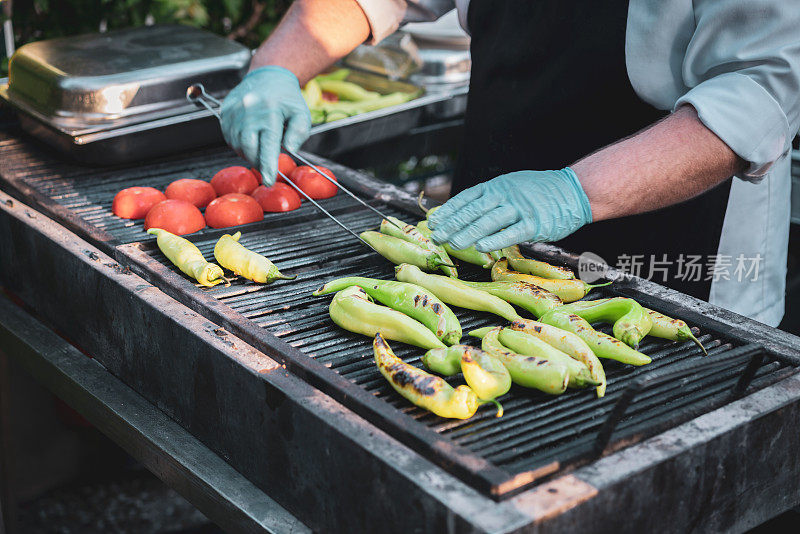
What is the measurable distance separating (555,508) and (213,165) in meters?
2.44

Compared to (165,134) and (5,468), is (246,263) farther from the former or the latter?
(5,468)

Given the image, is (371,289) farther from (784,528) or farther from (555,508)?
(784,528)

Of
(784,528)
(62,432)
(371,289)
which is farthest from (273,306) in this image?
(62,432)

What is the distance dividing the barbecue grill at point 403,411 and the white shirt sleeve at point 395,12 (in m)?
1.12

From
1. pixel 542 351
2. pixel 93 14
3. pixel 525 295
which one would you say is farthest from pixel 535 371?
pixel 93 14

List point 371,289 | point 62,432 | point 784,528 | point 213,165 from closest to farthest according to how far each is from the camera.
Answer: point 371,289 → point 784,528 → point 213,165 → point 62,432

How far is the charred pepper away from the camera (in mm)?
2371

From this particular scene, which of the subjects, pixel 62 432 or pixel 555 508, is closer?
pixel 555 508

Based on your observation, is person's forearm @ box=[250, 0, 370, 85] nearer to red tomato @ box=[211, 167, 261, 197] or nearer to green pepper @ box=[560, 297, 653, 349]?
red tomato @ box=[211, 167, 261, 197]

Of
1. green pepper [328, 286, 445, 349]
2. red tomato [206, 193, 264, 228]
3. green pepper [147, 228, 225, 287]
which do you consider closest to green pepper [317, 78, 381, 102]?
red tomato [206, 193, 264, 228]

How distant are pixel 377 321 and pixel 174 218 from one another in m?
1.01

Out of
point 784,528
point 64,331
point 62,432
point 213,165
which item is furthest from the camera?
point 62,432

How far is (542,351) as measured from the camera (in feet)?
6.33

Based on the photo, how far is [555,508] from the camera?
148 centimetres
